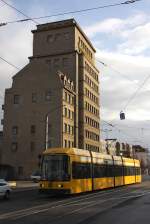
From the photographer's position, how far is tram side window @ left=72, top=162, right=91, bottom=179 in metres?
27.7

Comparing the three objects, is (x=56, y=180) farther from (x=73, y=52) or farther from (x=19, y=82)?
(x=73, y=52)

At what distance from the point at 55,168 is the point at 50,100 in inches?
2247

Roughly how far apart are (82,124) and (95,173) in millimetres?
61652

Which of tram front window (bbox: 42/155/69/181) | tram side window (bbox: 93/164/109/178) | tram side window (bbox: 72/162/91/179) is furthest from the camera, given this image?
tram side window (bbox: 93/164/109/178)

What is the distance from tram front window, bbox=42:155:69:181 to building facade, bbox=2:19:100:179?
44745mm

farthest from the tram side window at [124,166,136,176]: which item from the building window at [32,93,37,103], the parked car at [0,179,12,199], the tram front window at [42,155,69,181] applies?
the building window at [32,93,37,103]

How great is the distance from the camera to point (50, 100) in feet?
275

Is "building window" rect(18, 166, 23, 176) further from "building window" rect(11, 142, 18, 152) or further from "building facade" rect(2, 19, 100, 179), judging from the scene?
"building window" rect(11, 142, 18, 152)

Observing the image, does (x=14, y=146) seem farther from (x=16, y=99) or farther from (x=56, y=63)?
(x=56, y=63)

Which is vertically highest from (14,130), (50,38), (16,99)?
(50,38)

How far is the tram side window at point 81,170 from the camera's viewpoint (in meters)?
27.7

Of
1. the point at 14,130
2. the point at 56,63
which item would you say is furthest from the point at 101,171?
the point at 56,63

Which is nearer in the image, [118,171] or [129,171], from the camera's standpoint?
[118,171]

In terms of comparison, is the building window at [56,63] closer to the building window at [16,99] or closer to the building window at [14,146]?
the building window at [16,99]
